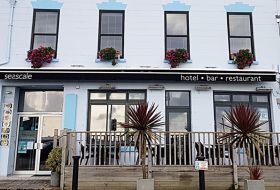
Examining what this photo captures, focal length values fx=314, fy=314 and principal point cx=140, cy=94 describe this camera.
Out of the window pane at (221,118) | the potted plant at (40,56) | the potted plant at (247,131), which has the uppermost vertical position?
the potted plant at (40,56)

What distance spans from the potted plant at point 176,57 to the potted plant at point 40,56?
4.40 meters

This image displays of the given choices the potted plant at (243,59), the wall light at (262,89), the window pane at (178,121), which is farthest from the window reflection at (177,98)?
the wall light at (262,89)

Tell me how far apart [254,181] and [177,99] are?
4247 millimetres

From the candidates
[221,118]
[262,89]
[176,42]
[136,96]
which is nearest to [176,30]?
[176,42]

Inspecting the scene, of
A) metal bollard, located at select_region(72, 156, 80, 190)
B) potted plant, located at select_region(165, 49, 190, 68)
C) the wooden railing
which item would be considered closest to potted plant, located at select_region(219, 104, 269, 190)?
the wooden railing

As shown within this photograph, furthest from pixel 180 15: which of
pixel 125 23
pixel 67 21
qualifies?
pixel 67 21

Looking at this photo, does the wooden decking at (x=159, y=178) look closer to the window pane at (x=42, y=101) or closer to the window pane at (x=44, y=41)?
the window pane at (x=42, y=101)

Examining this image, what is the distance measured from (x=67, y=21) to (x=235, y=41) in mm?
6627

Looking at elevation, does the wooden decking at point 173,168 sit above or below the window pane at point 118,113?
below

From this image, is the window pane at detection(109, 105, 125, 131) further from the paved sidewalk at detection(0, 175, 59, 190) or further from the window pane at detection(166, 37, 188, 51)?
the paved sidewalk at detection(0, 175, 59, 190)

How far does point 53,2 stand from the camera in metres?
12.4

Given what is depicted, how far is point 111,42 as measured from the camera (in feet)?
40.0

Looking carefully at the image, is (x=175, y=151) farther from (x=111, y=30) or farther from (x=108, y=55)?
(x=111, y=30)

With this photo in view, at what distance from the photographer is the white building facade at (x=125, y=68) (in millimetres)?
11328
